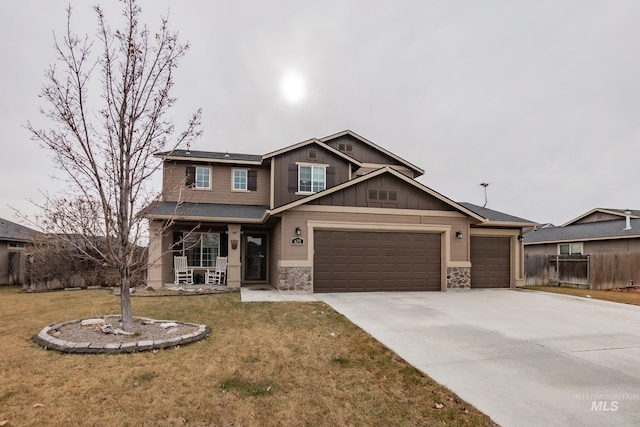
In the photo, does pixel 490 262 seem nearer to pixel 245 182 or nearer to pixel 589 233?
pixel 245 182

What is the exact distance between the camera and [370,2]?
38.0 feet

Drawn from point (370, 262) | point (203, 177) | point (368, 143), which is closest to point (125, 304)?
point (370, 262)

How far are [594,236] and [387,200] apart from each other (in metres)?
15.6

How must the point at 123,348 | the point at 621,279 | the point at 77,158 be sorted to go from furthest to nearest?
the point at 621,279 → the point at 77,158 → the point at 123,348

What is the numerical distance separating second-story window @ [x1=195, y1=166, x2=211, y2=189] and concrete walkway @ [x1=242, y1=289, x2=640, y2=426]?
28.6 feet

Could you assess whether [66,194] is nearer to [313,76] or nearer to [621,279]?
[313,76]

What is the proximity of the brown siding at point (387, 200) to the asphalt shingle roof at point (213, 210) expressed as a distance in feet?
11.2

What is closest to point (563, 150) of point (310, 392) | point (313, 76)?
point (313, 76)

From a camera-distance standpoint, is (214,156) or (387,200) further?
(214,156)

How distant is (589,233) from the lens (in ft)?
70.6

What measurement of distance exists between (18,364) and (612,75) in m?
21.8

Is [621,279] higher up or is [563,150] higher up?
[563,150]

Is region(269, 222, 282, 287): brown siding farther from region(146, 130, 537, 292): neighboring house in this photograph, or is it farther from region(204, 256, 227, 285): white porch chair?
region(204, 256, 227, 285): white porch chair

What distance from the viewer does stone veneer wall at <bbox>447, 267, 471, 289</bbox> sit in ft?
43.8
